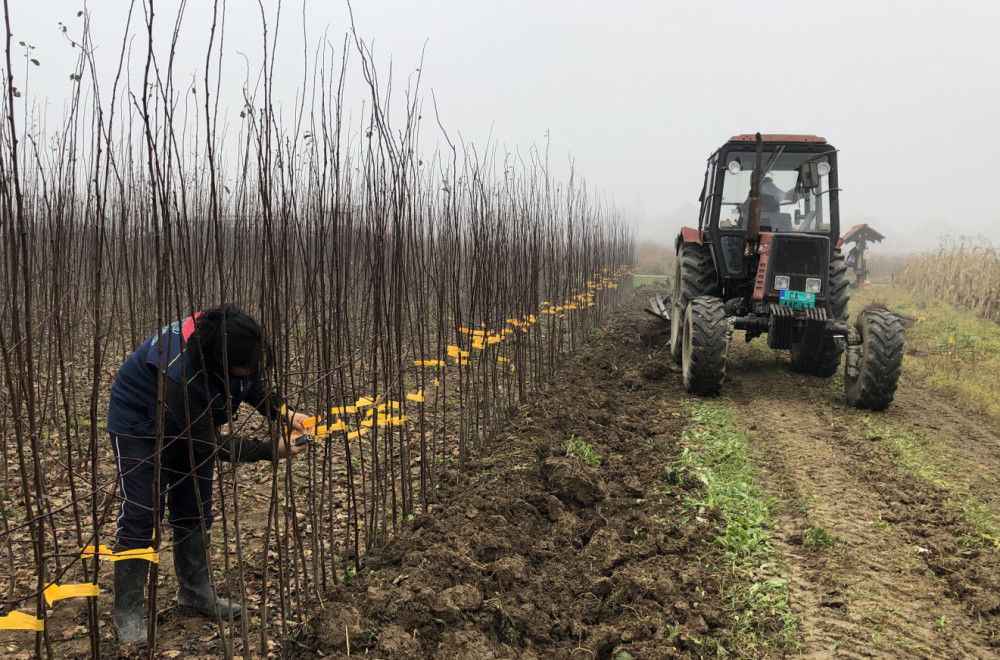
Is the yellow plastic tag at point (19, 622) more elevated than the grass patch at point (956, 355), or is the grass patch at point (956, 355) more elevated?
the yellow plastic tag at point (19, 622)

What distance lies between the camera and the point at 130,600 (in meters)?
2.28

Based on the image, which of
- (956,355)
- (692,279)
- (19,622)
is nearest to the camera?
(19,622)

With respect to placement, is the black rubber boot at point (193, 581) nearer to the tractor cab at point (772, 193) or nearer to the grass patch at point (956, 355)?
the tractor cab at point (772, 193)

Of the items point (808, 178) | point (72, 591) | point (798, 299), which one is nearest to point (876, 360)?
point (798, 299)

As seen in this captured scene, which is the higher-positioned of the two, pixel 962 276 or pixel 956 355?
pixel 962 276

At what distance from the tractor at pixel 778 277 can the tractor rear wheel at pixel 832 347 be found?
0.01 m

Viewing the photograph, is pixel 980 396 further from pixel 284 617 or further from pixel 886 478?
pixel 284 617

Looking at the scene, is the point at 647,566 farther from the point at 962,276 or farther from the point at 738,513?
the point at 962,276

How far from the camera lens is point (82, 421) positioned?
4.53 metres

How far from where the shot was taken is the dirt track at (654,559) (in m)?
2.31

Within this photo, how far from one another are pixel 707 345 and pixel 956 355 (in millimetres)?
5163

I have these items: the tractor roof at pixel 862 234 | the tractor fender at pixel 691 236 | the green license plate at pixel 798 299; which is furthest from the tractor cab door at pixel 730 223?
the tractor roof at pixel 862 234

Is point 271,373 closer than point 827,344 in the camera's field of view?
Yes

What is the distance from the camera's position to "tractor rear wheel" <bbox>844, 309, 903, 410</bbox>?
4.80 meters
